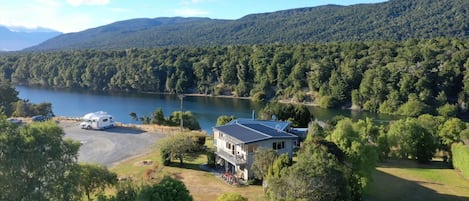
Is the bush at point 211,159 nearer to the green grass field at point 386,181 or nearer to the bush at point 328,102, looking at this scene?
the green grass field at point 386,181

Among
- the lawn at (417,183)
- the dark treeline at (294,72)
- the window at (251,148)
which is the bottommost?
the lawn at (417,183)

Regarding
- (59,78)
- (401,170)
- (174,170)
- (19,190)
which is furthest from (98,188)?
(59,78)

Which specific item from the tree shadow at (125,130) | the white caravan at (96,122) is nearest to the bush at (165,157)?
the tree shadow at (125,130)

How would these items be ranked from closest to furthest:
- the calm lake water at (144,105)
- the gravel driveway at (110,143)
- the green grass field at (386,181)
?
the green grass field at (386,181) < the gravel driveway at (110,143) < the calm lake water at (144,105)

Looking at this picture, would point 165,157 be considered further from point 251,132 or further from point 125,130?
point 125,130

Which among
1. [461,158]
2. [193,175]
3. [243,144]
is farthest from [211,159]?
[461,158]

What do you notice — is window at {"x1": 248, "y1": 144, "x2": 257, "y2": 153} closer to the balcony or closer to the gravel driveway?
the balcony

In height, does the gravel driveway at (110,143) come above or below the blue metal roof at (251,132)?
below
